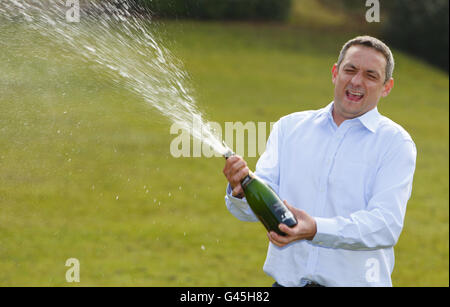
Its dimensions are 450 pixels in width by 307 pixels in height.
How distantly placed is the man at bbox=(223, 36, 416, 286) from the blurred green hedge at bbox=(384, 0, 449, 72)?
22.7 meters

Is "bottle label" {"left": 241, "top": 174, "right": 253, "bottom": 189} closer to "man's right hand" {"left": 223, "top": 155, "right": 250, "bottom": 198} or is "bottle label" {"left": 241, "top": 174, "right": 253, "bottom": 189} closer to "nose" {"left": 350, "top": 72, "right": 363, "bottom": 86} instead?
"man's right hand" {"left": 223, "top": 155, "right": 250, "bottom": 198}

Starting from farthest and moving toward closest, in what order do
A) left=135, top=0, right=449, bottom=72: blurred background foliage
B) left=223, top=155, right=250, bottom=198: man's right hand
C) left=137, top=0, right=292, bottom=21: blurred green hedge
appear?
left=137, top=0, right=292, bottom=21: blurred green hedge → left=135, top=0, right=449, bottom=72: blurred background foliage → left=223, top=155, right=250, bottom=198: man's right hand

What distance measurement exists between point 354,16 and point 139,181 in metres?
21.2

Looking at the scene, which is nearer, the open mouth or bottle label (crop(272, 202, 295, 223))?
bottle label (crop(272, 202, 295, 223))

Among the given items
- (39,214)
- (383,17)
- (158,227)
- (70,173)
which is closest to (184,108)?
(158,227)

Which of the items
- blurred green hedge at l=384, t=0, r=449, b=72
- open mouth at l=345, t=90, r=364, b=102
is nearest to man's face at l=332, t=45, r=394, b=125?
open mouth at l=345, t=90, r=364, b=102

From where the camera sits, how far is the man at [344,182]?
122 inches

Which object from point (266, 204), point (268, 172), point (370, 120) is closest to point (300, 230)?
point (266, 204)

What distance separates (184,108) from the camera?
4574 mm

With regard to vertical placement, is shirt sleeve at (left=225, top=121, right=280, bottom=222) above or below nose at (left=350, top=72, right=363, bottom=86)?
below

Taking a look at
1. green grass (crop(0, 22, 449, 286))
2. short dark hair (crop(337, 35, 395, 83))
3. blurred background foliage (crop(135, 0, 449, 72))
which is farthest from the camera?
blurred background foliage (crop(135, 0, 449, 72))

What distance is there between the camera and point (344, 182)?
3.33 meters

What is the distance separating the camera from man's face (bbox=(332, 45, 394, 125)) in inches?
131
